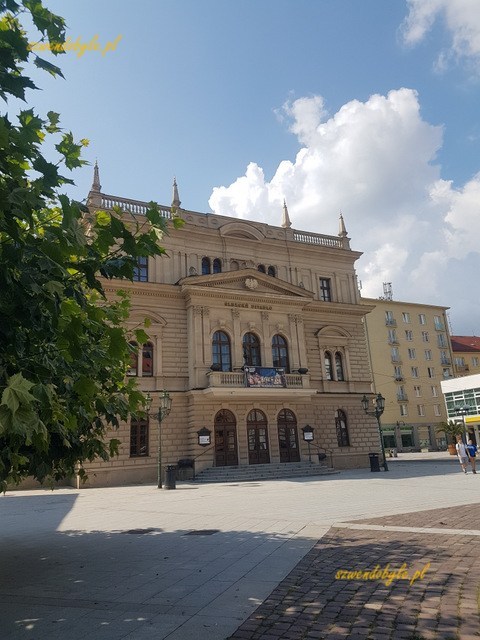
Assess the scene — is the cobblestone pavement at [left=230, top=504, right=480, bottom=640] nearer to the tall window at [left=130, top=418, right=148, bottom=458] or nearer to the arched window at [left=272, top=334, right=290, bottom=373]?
the tall window at [left=130, top=418, right=148, bottom=458]

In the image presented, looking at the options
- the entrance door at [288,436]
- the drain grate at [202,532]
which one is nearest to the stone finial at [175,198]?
the entrance door at [288,436]

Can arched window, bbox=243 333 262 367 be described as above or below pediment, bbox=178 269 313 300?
below

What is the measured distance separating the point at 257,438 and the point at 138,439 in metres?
6.90

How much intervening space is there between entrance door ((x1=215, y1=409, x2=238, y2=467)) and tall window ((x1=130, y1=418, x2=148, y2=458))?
3.96 m

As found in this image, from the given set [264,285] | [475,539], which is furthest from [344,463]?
[475,539]

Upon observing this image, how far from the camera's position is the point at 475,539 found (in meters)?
7.82

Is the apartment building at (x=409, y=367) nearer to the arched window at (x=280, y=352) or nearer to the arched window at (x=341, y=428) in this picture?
the arched window at (x=341, y=428)

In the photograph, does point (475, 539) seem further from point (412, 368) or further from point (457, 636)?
point (412, 368)

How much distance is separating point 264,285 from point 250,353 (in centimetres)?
447

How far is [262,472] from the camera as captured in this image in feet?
83.0

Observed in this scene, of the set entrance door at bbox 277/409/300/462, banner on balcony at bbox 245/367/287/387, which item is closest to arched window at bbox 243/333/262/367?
banner on balcony at bbox 245/367/287/387

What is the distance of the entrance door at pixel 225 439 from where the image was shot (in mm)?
26562

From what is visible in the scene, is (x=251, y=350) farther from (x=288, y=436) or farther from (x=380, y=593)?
(x=380, y=593)

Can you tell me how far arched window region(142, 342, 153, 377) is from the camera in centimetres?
2692
